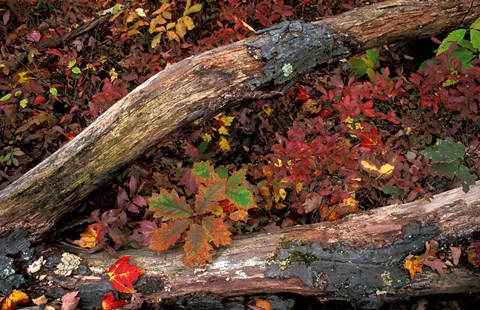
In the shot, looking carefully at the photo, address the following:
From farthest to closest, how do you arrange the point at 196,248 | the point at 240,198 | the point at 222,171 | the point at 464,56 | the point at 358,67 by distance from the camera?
the point at 358,67
the point at 464,56
the point at 222,171
the point at 240,198
the point at 196,248

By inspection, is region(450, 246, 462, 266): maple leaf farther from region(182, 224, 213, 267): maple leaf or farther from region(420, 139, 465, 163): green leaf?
region(182, 224, 213, 267): maple leaf

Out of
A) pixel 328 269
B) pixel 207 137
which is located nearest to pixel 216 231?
pixel 328 269

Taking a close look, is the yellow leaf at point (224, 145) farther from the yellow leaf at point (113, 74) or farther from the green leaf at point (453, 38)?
the green leaf at point (453, 38)

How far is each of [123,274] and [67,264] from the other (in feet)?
1.38

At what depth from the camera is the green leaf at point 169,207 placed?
10.3 ft

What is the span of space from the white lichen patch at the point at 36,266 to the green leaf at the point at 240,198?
4.57 ft

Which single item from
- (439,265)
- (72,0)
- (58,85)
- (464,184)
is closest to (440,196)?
(464,184)

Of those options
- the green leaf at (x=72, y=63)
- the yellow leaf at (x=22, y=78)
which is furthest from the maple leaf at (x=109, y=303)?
the yellow leaf at (x=22, y=78)

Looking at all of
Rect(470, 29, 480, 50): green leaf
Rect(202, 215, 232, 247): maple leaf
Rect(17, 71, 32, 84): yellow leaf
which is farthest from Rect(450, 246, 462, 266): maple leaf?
Rect(17, 71, 32, 84): yellow leaf

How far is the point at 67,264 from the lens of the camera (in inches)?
121

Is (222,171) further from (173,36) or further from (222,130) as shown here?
(173,36)

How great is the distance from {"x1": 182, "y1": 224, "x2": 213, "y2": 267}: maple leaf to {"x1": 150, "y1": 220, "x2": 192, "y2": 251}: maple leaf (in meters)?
0.07

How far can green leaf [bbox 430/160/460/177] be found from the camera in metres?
3.08

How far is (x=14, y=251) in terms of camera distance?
3.07 meters
